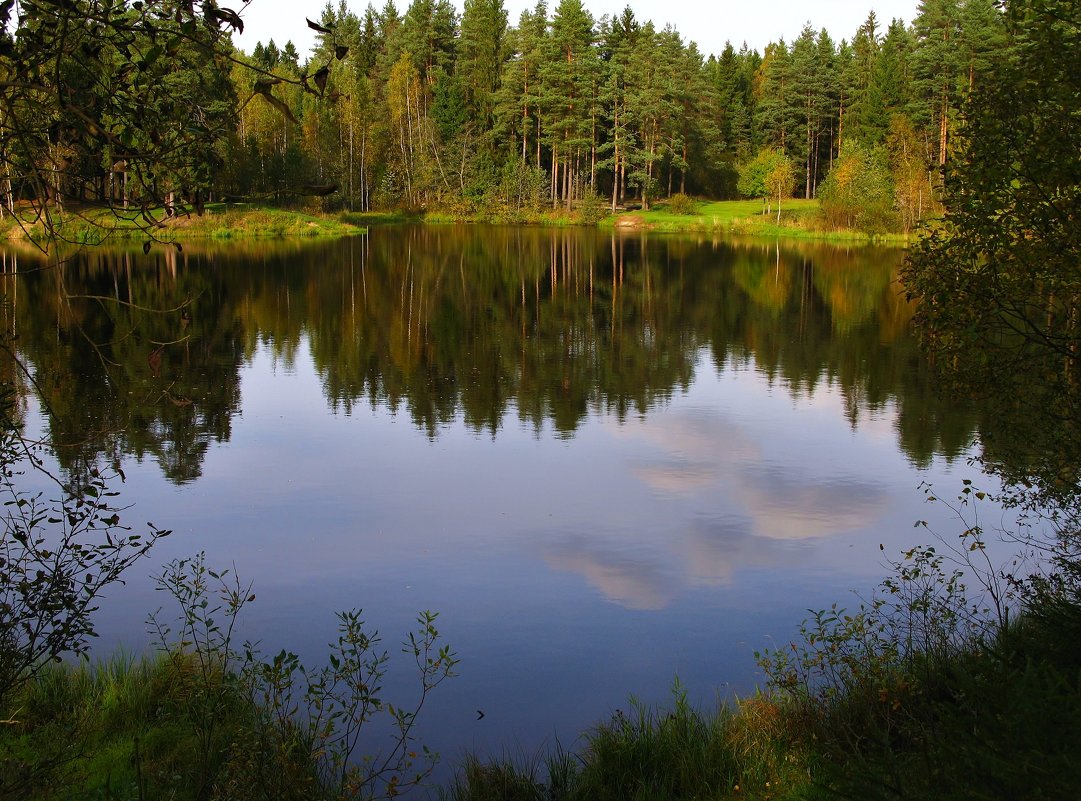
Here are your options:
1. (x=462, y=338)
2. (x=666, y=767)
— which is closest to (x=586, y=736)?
(x=666, y=767)

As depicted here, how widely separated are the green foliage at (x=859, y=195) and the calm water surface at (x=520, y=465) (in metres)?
31.3

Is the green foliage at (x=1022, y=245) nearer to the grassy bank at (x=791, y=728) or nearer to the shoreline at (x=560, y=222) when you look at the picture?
the grassy bank at (x=791, y=728)

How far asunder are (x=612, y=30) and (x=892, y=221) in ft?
117

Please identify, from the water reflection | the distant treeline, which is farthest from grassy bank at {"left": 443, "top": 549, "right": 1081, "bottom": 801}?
the distant treeline

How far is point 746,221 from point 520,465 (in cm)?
6067

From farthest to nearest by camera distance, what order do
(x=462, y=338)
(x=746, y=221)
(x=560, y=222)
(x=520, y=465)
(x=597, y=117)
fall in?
(x=597, y=117) → (x=560, y=222) → (x=746, y=221) → (x=462, y=338) → (x=520, y=465)

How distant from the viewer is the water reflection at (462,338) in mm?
17234

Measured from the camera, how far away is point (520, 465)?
15023 millimetres

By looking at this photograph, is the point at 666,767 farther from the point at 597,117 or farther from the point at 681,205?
the point at 597,117

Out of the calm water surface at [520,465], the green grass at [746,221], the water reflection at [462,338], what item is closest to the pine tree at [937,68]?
the green grass at [746,221]

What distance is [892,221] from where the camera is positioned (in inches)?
2415

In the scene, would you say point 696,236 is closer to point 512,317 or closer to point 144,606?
point 512,317

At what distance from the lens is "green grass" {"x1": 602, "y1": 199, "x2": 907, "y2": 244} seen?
Result: 215 ft

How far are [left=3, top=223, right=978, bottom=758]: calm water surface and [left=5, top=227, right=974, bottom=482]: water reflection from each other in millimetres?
130
